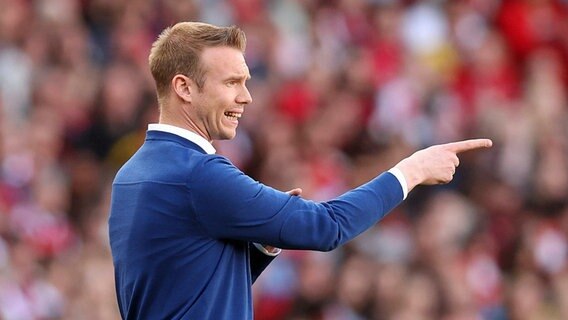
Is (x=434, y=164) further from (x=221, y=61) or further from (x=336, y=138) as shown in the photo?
(x=336, y=138)

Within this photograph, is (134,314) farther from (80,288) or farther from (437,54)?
(437,54)

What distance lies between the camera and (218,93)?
4.55 m

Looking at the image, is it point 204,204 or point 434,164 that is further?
point 434,164

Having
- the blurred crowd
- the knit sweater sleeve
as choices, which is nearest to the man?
the knit sweater sleeve

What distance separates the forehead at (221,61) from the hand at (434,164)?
618 mm

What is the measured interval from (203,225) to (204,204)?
79 mm

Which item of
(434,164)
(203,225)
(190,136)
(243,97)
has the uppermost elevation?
(243,97)

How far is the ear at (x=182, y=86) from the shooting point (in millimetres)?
4547

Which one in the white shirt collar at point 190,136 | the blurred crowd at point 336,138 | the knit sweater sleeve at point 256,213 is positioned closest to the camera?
the knit sweater sleeve at point 256,213

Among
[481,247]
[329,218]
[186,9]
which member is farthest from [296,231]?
[186,9]

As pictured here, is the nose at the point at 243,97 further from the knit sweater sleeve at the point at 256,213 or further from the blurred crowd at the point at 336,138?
the blurred crowd at the point at 336,138

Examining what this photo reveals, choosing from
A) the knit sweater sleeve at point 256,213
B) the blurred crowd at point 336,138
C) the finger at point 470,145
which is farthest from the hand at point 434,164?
the blurred crowd at point 336,138

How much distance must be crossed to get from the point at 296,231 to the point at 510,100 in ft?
26.2

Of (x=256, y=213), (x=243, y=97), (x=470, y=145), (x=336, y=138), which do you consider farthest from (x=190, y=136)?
(x=336, y=138)
